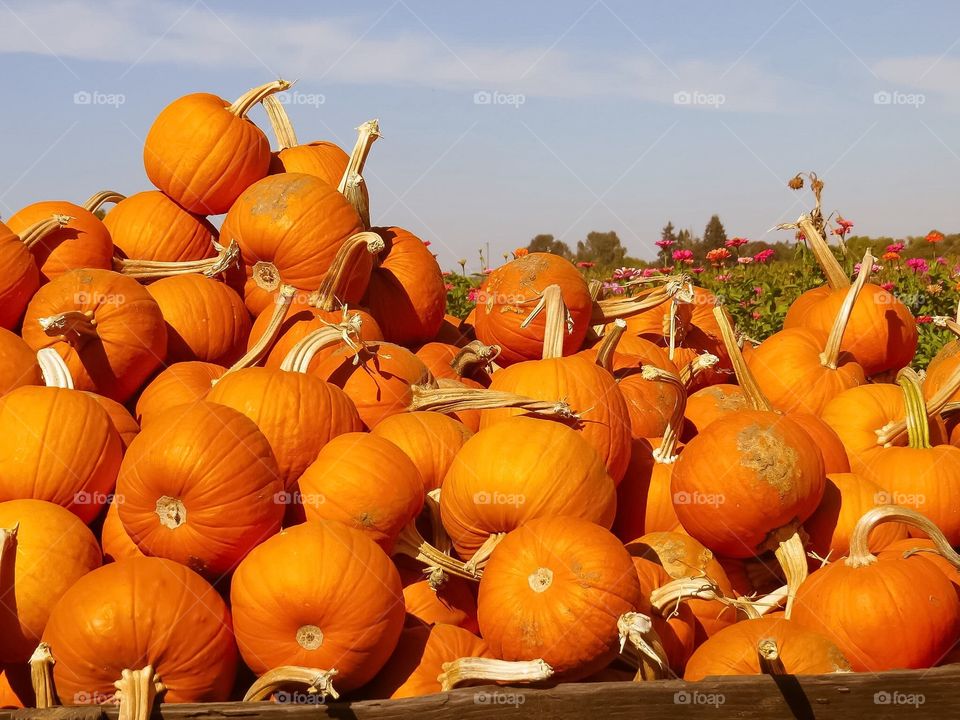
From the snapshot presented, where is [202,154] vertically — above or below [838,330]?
above

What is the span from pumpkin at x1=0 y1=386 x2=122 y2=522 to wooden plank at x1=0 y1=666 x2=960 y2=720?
3.30ft

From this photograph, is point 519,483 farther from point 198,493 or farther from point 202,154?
point 202,154

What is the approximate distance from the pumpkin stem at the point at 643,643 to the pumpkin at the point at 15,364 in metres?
2.32

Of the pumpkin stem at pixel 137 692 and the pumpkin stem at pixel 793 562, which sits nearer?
the pumpkin stem at pixel 137 692

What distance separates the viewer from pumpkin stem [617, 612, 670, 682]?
2.47 meters

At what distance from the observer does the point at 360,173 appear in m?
4.59

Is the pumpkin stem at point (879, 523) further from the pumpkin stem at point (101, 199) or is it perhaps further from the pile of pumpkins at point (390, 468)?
the pumpkin stem at point (101, 199)

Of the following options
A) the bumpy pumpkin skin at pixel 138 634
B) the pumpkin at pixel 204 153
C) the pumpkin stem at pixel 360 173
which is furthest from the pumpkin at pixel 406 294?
the bumpy pumpkin skin at pixel 138 634

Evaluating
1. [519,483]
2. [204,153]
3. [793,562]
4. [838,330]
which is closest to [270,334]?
[204,153]

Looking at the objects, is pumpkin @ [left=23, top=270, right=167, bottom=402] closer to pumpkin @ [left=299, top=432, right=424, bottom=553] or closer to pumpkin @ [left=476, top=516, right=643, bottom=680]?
pumpkin @ [left=299, top=432, right=424, bottom=553]

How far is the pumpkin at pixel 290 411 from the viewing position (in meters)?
3.23

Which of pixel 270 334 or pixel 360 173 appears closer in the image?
pixel 270 334

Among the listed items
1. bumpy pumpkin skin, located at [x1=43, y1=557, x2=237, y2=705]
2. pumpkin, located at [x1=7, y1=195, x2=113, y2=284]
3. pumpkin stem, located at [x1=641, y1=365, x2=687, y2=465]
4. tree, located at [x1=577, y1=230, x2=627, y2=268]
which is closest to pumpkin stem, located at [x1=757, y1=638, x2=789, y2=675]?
pumpkin stem, located at [x1=641, y1=365, x2=687, y2=465]

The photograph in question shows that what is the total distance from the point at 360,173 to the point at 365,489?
82.9 inches
